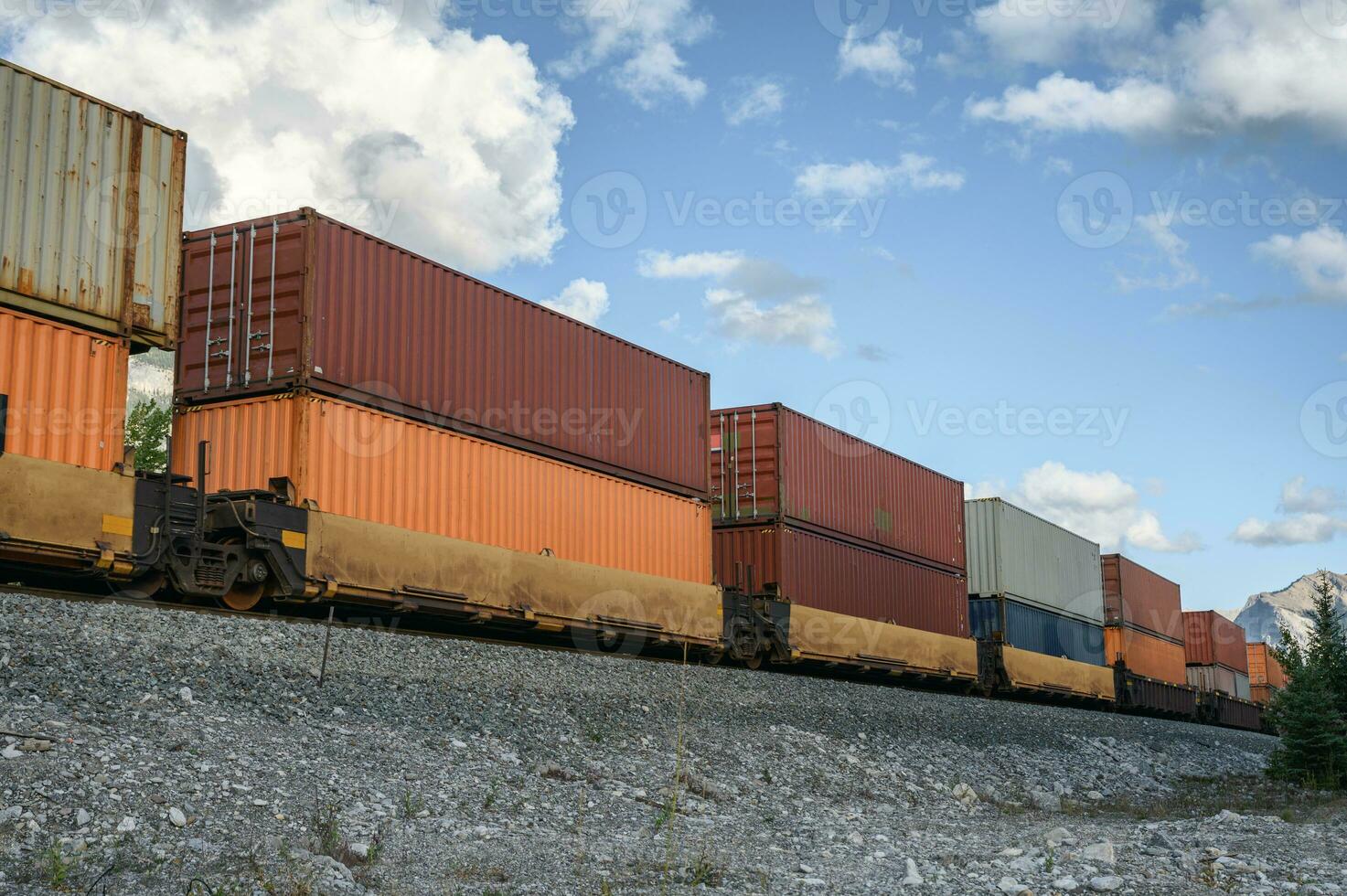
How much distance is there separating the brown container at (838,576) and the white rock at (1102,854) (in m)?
12.3

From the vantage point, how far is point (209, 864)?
26.1 ft

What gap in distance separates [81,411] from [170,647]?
2.80 m

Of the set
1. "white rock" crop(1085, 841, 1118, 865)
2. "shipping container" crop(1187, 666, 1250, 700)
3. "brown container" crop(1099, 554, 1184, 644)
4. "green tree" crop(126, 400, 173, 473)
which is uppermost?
"green tree" crop(126, 400, 173, 473)

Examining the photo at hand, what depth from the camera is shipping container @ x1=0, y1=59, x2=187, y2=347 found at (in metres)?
12.1

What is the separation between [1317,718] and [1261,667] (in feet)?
151

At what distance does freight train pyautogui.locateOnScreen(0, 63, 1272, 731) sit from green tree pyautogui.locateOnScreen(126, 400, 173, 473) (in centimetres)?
3142

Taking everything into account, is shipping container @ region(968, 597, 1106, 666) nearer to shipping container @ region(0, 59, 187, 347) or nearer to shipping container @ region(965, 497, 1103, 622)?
shipping container @ region(965, 497, 1103, 622)

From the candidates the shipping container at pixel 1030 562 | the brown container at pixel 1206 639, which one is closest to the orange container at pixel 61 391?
the shipping container at pixel 1030 562

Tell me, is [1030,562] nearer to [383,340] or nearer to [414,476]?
[414,476]

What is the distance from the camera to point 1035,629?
34.0 meters

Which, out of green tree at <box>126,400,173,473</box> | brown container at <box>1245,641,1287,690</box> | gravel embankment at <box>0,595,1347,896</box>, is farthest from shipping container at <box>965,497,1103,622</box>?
green tree at <box>126,400,173,473</box>

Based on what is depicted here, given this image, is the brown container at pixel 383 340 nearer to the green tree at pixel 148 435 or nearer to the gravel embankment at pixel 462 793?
the gravel embankment at pixel 462 793

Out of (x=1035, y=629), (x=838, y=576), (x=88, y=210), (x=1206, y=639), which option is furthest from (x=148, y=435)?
(x=1206, y=639)

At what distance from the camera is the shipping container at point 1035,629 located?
32.0 metres
